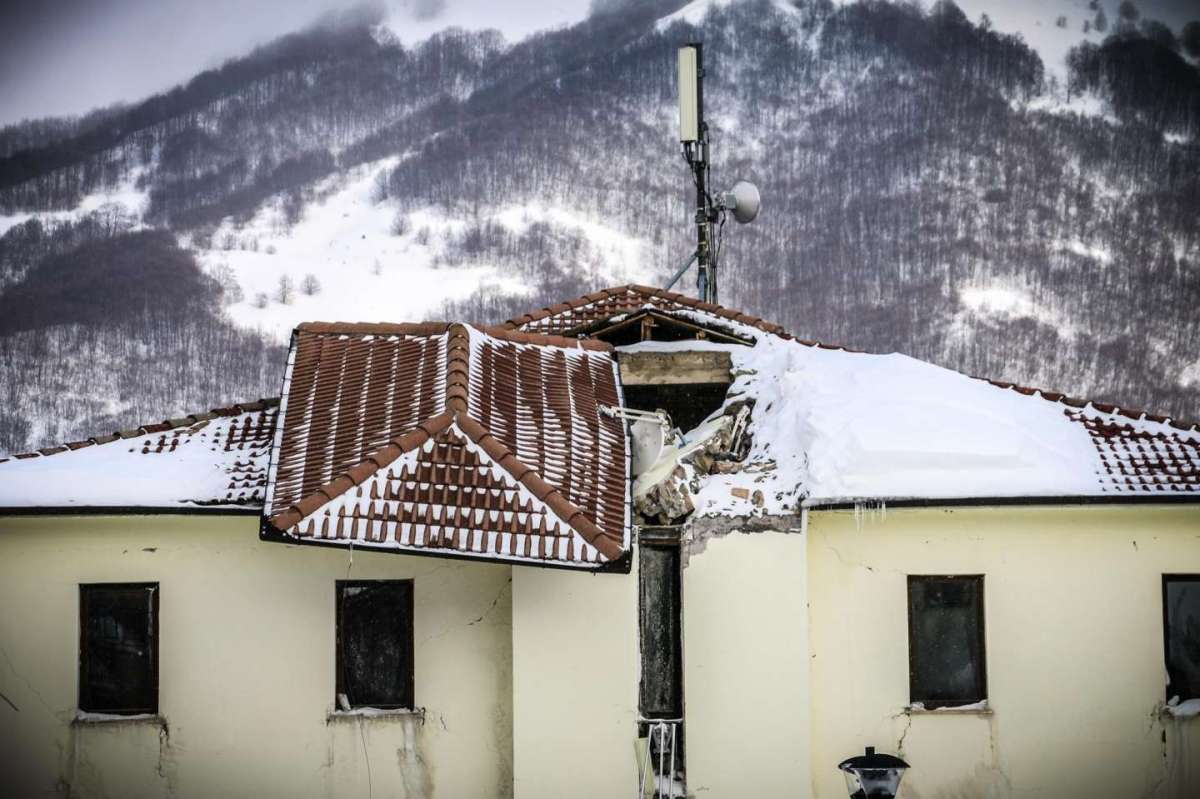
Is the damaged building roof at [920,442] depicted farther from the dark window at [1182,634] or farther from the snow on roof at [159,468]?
the snow on roof at [159,468]

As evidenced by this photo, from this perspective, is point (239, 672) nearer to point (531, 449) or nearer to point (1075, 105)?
point (531, 449)

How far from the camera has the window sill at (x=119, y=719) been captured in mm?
10258

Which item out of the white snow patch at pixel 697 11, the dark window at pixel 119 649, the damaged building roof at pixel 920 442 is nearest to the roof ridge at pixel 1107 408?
the damaged building roof at pixel 920 442

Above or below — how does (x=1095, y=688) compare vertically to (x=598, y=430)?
below

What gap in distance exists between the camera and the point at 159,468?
35.3ft

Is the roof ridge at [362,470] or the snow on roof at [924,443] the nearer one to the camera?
the roof ridge at [362,470]

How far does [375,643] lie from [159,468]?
2.60m

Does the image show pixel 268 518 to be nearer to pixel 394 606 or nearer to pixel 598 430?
pixel 394 606

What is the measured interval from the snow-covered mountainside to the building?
81.9 feet

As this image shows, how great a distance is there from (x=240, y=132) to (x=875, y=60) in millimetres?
28208

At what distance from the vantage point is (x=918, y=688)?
1052 cm

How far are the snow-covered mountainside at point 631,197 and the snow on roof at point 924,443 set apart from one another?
1002 inches

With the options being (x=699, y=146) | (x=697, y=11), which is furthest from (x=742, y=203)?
(x=697, y=11)

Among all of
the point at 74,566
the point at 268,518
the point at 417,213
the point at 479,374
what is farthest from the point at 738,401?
the point at 417,213
